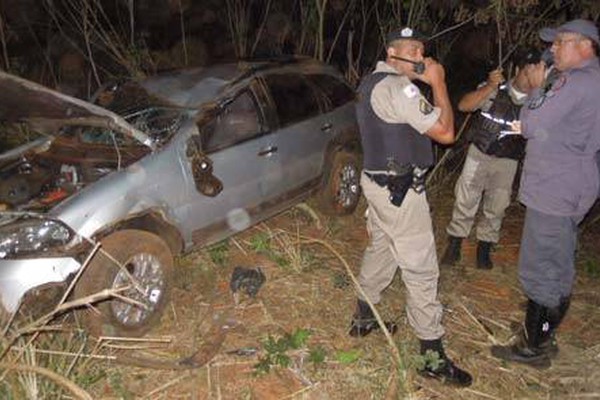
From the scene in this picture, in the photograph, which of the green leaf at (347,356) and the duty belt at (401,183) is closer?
the duty belt at (401,183)

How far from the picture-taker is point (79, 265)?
3.73m


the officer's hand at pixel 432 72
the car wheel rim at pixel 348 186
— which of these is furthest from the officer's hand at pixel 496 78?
the car wheel rim at pixel 348 186

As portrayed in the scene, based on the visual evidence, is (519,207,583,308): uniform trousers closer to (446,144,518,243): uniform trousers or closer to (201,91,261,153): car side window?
(446,144,518,243): uniform trousers

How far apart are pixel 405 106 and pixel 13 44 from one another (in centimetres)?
1013

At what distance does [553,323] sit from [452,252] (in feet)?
4.95

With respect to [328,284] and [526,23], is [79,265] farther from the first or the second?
[526,23]

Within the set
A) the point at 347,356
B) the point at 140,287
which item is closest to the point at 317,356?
the point at 347,356

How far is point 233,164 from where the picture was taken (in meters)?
4.76

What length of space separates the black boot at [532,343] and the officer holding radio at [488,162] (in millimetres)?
1308

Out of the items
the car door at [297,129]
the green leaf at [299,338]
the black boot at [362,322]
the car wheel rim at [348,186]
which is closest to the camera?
the green leaf at [299,338]

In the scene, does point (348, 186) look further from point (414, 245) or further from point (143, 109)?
point (414, 245)

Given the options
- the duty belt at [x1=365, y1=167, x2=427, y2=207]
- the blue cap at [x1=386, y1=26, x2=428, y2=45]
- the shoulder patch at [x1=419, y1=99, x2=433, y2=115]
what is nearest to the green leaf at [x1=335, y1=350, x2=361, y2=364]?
the duty belt at [x1=365, y1=167, x2=427, y2=207]

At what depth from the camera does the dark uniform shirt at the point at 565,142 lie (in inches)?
137

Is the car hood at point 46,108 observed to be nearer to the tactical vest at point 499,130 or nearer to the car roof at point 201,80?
the car roof at point 201,80
